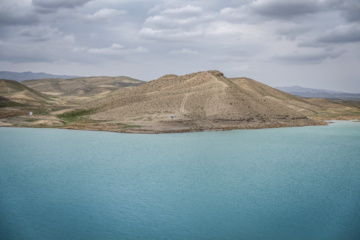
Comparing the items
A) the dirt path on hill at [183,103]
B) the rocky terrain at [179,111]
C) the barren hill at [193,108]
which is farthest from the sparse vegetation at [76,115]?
the dirt path on hill at [183,103]

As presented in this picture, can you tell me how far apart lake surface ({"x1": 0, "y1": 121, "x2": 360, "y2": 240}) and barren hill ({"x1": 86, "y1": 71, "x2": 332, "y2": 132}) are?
20.3m

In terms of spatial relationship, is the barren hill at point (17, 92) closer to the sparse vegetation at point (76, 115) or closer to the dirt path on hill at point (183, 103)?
the sparse vegetation at point (76, 115)

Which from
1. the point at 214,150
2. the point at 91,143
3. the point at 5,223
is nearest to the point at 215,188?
the point at 5,223

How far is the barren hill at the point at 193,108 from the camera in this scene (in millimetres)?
66688

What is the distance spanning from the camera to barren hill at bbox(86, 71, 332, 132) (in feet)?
219

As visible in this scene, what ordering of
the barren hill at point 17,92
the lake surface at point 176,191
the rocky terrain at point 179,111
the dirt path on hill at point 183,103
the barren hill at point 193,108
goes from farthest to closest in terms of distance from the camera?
the barren hill at point 17,92 → the dirt path on hill at point 183,103 → the barren hill at point 193,108 → the rocky terrain at point 179,111 → the lake surface at point 176,191

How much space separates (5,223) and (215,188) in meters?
14.4

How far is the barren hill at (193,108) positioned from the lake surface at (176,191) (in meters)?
20.3

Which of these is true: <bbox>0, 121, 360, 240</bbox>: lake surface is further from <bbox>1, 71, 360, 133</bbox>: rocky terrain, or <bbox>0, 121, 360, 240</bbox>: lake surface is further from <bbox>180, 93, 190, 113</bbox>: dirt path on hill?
<bbox>180, 93, 190, 113</bbox>: dirt path on hill

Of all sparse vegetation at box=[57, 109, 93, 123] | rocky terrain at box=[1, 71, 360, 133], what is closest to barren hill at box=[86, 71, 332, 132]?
rocky terrain at box=[1, 71, 360, 133]

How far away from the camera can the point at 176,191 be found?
2516 cm

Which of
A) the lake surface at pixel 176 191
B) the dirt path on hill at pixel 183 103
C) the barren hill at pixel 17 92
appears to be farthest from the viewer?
the barren hill at pixel 17 92

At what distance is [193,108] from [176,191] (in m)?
49.1

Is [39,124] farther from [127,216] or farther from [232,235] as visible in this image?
[232,235]
